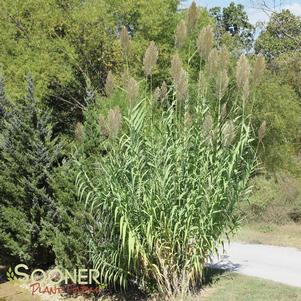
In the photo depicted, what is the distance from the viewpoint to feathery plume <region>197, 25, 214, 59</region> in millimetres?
5750

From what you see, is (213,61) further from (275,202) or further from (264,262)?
(275,202)

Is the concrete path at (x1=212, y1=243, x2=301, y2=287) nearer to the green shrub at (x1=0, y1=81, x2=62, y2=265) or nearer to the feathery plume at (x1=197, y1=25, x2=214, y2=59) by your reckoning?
the green shrub at (x1=0, y1=81, x2=62, y2=265)

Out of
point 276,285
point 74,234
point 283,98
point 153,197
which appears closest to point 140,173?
point 153,197

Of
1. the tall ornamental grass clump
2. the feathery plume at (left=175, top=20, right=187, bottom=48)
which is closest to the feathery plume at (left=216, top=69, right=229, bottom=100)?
the tall ornamental grass clump

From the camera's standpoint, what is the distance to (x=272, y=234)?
11.3 m

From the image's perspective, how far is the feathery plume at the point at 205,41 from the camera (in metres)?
5.75

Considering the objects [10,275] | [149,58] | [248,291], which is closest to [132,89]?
[149,58]

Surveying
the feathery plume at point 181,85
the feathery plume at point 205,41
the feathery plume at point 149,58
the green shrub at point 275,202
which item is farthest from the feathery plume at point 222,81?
the green shrub at point 275,202

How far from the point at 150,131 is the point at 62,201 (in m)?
2.18

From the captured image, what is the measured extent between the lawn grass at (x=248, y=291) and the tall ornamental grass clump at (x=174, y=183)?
45 cm

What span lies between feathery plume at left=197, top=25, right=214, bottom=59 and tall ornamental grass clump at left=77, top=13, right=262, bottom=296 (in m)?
0.01

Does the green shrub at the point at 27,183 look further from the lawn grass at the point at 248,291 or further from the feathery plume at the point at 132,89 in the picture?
Result: the feathery plume at the point at 132,89

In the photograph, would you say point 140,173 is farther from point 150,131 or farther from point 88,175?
point 88,175

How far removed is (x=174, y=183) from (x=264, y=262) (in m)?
3.26
